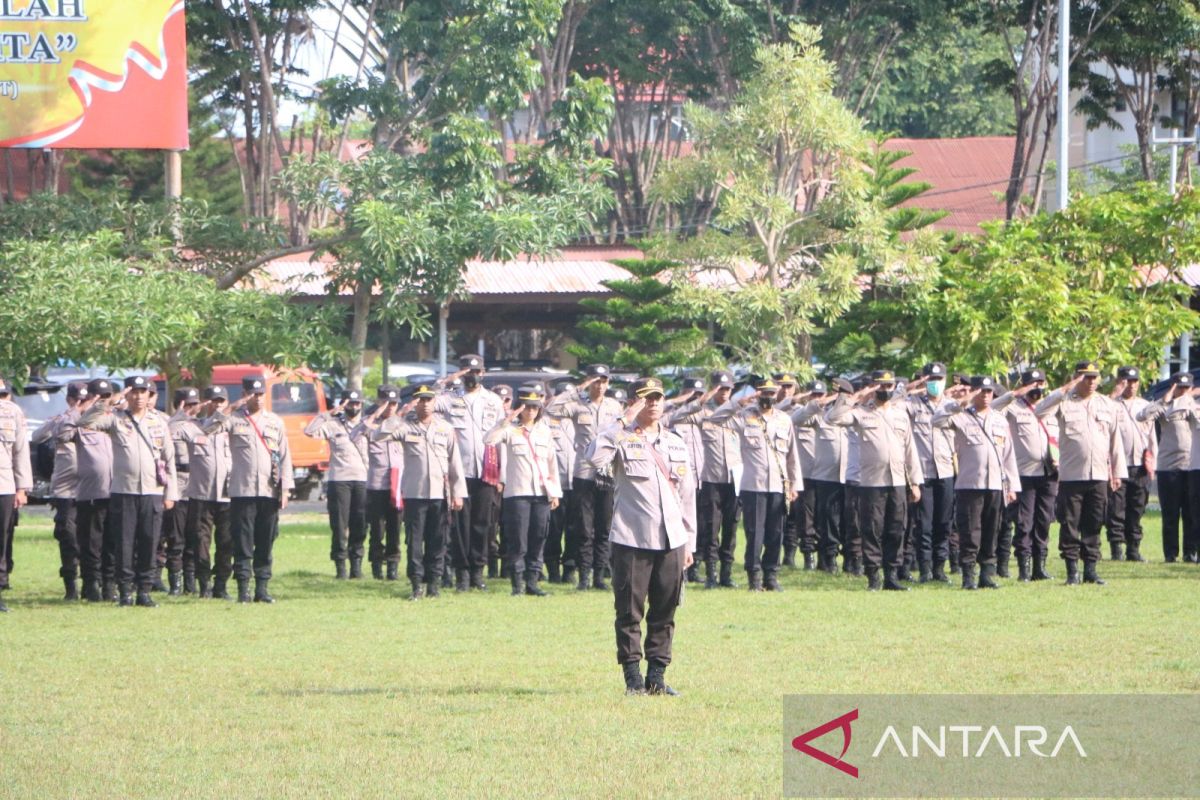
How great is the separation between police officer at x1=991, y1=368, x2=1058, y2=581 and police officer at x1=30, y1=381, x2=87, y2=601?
822 cm

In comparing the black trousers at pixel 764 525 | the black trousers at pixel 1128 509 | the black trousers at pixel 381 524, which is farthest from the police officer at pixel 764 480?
the black trousers at pixel 1128 509

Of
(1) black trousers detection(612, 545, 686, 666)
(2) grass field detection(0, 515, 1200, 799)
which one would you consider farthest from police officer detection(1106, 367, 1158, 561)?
(1) black trousers detection(612, 545, 686, 666)

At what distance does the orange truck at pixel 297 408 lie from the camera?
25.9 m

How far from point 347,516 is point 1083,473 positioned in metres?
7.22

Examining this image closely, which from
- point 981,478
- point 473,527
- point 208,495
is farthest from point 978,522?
point 208,495

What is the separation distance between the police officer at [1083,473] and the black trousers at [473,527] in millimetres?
5127

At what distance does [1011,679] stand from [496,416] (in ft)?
25.9

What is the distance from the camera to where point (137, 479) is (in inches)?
554

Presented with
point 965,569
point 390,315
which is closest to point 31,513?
point 390,315

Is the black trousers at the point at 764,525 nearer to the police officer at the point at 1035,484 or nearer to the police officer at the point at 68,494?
the police officer at the point at 1035,484

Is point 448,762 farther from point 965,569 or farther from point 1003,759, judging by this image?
point 965,569

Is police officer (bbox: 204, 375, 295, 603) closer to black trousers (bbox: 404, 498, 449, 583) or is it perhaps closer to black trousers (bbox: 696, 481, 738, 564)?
black trousers (bbox: 404, 498, 449, 583)

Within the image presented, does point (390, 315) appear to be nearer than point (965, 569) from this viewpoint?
No

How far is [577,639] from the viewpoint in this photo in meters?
11.6
